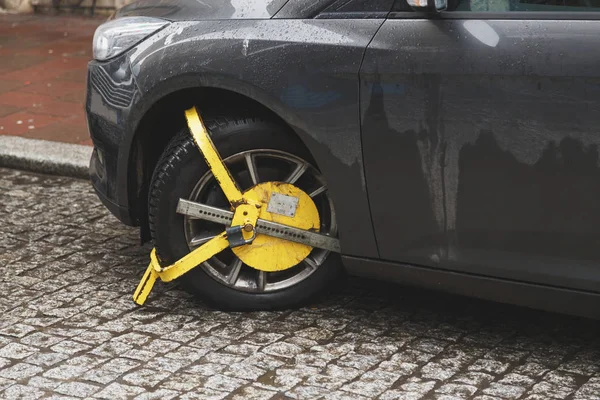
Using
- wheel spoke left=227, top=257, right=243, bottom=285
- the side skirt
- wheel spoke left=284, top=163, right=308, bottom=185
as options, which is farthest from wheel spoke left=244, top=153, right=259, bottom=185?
the side skirt

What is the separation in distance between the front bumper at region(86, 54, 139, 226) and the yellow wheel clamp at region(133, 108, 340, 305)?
27 centimetres

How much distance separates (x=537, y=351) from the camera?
4.04m

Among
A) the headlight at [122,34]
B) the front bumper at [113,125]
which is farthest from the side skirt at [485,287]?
the headlight at [122,34]

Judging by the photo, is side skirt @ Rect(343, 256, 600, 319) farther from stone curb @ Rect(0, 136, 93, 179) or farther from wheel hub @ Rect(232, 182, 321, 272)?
stone curb @ Rect(0, 136, 93, 179)

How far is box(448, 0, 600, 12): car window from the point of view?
11.7ft

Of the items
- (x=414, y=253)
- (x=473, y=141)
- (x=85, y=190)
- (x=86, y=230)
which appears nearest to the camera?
(x=473, y=141)

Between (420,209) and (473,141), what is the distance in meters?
0.32

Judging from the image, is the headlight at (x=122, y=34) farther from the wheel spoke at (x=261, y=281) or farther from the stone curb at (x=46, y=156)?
the stone curb at (x=46, y=156)

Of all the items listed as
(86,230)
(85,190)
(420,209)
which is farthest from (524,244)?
(85,190)

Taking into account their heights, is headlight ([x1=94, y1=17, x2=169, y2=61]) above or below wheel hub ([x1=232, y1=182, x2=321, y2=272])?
above

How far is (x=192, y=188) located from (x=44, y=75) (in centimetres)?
475

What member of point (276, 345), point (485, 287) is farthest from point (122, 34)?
point (485, 287)

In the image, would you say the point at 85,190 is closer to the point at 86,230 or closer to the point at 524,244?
the point at 86,230

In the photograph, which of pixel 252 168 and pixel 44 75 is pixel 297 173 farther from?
pixel 44 75
